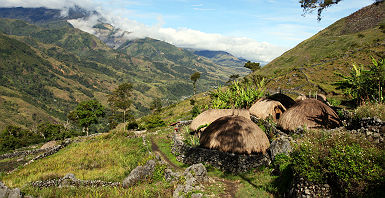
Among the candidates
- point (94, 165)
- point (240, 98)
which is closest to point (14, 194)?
point (94, 165)

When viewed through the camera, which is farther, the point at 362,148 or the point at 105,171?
the point at 105,171

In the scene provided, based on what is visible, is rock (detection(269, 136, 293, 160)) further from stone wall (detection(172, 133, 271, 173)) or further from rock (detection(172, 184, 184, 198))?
rock (detection(172, 184, 184, 198))

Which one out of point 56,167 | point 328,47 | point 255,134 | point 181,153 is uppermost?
point 328,47

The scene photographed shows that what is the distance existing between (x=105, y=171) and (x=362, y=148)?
62.6 ft

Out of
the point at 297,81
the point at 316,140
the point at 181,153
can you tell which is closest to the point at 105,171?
the point at 181,153

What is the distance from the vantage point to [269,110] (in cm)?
2467

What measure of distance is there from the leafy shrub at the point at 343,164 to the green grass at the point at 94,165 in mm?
13868

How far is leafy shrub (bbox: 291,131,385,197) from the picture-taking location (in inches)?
289

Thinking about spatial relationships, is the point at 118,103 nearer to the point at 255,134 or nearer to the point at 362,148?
the point at 255,134

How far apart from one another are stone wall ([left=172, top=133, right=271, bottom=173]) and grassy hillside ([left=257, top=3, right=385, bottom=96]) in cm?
1618

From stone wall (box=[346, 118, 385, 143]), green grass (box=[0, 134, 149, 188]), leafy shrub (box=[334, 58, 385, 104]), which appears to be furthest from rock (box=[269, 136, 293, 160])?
green grass (box=[0, 134, 149, 188])

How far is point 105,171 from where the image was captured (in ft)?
62.5

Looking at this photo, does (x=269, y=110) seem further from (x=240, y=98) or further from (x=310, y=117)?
(x=310, y=117)

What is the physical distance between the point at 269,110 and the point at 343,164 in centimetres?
1731
